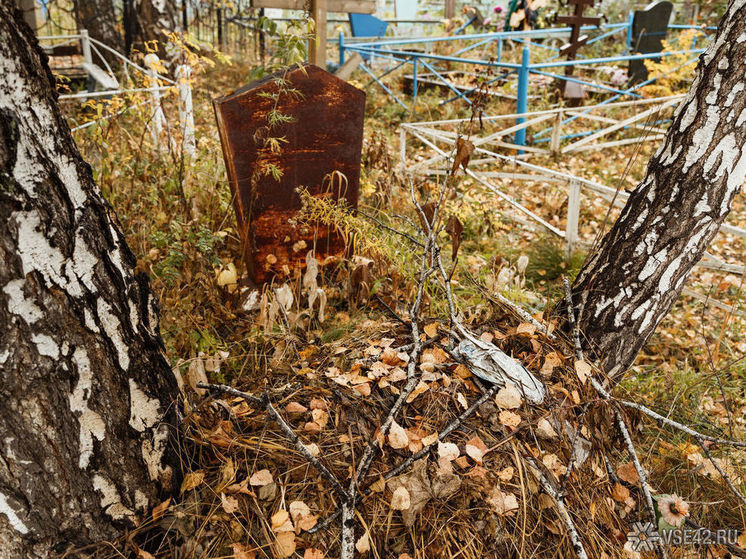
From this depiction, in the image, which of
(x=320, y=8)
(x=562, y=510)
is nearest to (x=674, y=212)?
(x=562, y=510)

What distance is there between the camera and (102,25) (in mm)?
7934

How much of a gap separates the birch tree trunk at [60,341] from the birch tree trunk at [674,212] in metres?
1.79

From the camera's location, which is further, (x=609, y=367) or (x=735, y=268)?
(x=735, y=268)

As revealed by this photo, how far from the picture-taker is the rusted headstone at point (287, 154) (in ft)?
9.34

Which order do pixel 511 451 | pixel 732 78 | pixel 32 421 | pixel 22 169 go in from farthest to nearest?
pixel 732 78, pixel 511 451, pixel 32 421, pixel 22 169

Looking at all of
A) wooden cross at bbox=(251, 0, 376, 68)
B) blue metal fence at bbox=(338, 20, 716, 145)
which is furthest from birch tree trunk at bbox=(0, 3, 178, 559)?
blue metal fence at bbox=(338, 20, 716, 145)

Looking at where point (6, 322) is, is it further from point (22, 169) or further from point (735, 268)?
point (735, 268)

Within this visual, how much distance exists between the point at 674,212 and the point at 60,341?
214cm

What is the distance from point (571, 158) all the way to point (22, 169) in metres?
6.74

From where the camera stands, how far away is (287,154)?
3.02 metres

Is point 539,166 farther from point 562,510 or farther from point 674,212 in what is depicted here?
point 562,510

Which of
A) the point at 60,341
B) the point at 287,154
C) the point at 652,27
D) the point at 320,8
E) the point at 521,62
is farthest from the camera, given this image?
the point at 652,27

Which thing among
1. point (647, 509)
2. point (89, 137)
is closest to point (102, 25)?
point (89, 137)

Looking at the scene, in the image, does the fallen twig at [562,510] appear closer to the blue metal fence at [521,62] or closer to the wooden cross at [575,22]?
the blue metal fence at [521,62]
